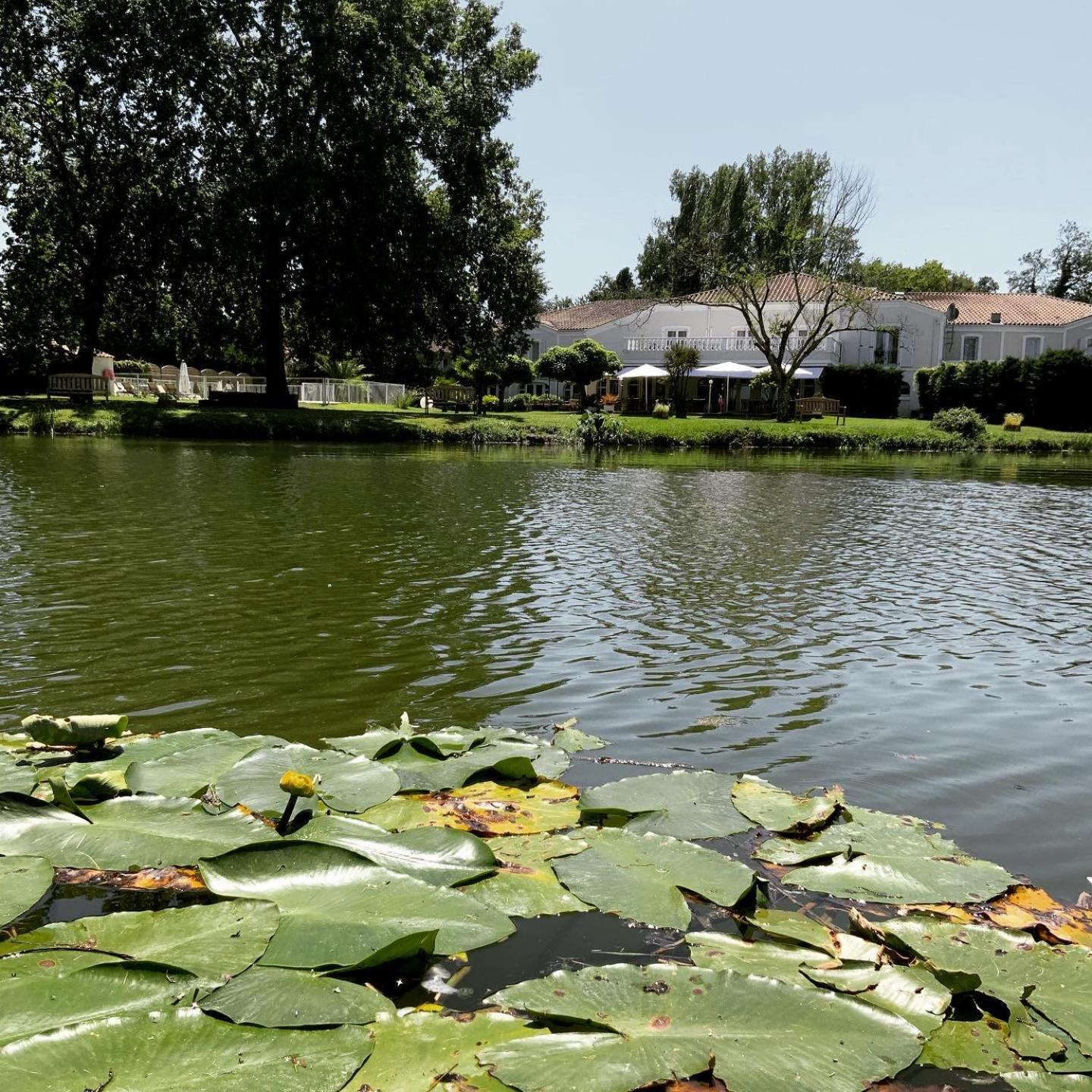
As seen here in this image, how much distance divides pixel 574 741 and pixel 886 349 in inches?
2232

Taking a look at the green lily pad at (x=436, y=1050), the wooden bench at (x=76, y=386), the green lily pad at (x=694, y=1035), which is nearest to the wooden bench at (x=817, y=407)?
the wooden bench at (x=76, y=386)

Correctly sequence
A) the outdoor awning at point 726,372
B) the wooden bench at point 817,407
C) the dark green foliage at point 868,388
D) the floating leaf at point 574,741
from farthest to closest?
the outdoor awning at point 726,372 < the dark green foliage at point 868,388 < the wooden bench at point 817,407 < the floating leaf at point 574,741

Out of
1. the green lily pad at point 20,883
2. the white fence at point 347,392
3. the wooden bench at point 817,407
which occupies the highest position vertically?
the white fence at point 347,392

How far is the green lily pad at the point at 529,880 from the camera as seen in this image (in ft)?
10.0

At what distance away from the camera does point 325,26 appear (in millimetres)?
33500

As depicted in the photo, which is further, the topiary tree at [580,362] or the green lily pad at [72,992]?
the topiary tree at [580,362]

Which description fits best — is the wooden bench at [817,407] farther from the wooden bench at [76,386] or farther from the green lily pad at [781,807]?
the green lily pad at [781,807]

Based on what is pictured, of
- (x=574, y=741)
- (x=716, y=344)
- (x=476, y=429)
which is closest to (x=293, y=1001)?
(x=574, y=741)

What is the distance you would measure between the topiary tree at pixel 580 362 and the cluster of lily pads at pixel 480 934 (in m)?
54.3

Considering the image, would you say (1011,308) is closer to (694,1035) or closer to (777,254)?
(777,254)

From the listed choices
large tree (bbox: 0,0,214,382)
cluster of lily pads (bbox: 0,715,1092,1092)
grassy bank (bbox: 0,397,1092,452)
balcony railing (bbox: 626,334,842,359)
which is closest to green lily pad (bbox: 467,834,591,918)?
cluster of lily pads (bbox: 0,715,1092,1092)

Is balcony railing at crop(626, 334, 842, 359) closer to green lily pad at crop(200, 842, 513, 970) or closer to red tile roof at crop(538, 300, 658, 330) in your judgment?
red tile roof at crop(538, 300, 658, 330)

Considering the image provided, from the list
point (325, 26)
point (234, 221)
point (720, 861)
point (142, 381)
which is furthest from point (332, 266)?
point (720, 861)

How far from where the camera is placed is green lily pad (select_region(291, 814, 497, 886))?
3.11 metres
